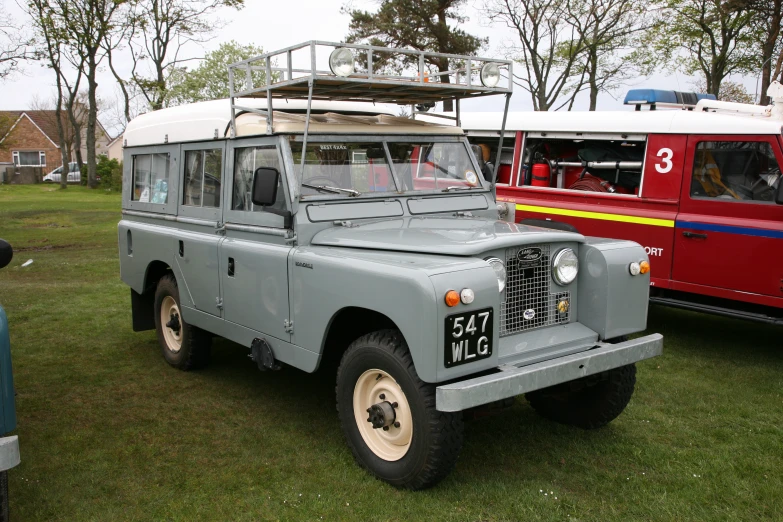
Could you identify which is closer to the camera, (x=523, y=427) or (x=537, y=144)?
(x=523, y=427)

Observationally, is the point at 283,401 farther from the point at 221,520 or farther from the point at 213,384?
the point at 221,520

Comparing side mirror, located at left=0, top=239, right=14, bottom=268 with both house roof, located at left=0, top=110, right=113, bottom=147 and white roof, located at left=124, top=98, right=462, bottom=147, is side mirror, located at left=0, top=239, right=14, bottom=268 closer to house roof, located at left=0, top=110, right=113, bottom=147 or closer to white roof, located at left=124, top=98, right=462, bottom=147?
white roof, located at left=124, top=98, right=462, bottom=147

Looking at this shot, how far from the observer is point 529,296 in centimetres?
437

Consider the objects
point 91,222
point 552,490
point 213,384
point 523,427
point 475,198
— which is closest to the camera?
point 552,490

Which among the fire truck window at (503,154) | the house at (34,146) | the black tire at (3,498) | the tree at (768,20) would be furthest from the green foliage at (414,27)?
the house at (34,146)

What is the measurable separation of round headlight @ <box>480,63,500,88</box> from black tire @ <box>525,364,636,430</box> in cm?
235

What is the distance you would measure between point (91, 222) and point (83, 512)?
18.3m

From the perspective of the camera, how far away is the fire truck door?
6.59 m

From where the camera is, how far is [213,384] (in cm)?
621

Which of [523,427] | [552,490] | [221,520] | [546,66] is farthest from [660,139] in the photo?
[546,66]

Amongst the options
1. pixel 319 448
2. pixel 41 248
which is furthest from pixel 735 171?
pixel 41 248

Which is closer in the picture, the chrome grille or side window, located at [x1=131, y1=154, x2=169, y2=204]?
the chrome grille

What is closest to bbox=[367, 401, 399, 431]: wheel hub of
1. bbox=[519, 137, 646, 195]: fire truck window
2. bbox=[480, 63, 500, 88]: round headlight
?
bbox=[480, 63, 500, 88]: round headlight

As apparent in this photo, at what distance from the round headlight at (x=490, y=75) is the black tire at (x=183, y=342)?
130 inches
